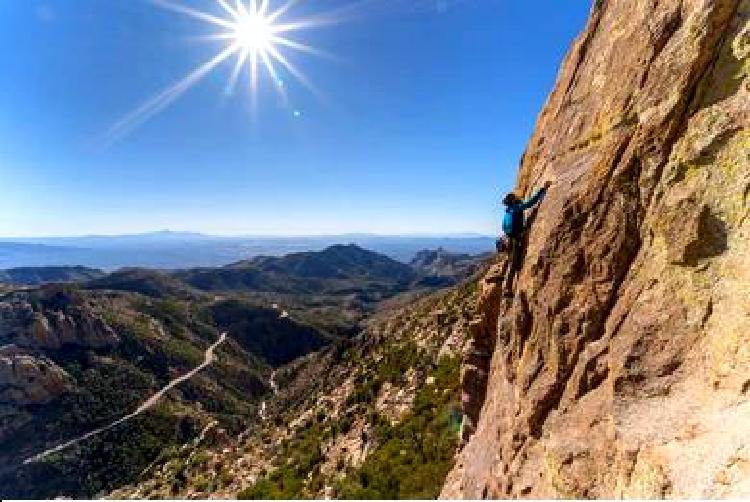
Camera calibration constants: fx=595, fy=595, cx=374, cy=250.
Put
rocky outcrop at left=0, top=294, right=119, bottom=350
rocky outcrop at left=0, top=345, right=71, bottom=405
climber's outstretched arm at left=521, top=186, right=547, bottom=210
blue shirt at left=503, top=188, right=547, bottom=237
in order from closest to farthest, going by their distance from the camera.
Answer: climber's outstretched arm at left=521, top=186, right=547, bottom=210 < blue shirt at left=503, top=188, right=547, bottom=237 < rocky outcrop at left=0, top=345, right=71, bottom=405 < rocky outcrop at left=0, top=294, right=119, bottom=350

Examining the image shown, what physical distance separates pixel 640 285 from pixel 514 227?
260 inches

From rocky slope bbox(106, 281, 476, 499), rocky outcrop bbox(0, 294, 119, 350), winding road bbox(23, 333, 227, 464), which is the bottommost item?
winding road bbox(23, 333, 227, 464)

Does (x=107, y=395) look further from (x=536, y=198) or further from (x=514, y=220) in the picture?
(x=536, y=198)

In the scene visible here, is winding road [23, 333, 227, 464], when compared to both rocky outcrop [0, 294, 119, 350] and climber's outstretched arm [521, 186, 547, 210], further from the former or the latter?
climber's outstretched arm [521, 186, 547, 210]

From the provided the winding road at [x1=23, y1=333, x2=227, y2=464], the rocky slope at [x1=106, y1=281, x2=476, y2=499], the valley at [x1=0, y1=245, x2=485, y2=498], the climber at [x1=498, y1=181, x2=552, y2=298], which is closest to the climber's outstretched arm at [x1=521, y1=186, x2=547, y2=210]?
the climber at [x1=498, y1=181, x2=552, y2=298]

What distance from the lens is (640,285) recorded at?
472 inches

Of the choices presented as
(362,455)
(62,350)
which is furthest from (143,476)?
(62,350)

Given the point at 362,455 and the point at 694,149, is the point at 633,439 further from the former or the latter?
the point at 362,455

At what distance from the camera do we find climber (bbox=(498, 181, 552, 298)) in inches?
685

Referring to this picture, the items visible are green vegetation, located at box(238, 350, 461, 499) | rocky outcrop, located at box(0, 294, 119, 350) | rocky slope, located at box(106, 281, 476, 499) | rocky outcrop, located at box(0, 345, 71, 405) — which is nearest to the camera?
green vegetation, located at box(238, 350, 461, 499)

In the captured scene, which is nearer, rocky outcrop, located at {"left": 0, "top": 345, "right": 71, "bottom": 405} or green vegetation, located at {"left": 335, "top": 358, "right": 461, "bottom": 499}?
green vegetation, located at {"left": 335, "top": 358, "right": 461, "bottom": 499}

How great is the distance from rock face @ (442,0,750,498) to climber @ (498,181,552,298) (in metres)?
0.62

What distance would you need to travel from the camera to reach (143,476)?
9669 cm

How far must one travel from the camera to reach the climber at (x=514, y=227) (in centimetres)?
1739
